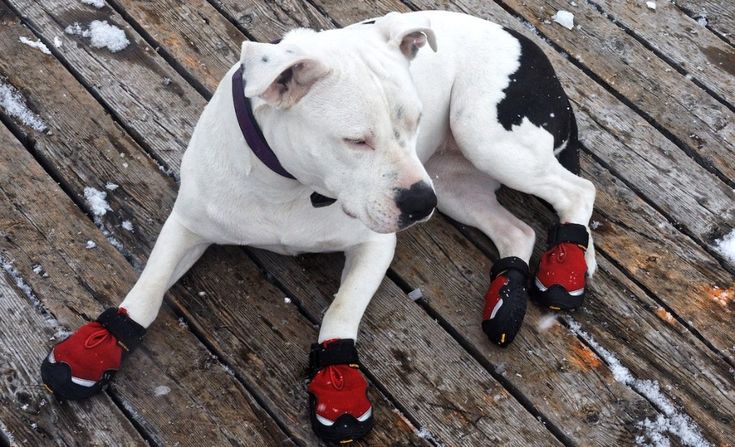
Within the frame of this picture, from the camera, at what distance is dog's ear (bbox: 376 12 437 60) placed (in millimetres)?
2312

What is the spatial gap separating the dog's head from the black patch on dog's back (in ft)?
2.52

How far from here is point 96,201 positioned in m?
3.12

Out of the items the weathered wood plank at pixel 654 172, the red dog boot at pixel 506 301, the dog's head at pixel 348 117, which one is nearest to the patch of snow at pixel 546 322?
the red dog boot at pixel 506 301

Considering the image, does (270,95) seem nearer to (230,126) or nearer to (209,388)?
(230,126)

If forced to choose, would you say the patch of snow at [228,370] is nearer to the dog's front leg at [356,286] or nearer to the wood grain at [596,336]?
the dog's front leg at [356,286]

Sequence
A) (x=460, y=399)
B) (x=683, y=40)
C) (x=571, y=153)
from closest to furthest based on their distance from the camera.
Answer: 1. (x=460, y=399)
2. (x=571, y=153)
3. (x=683, y=40)

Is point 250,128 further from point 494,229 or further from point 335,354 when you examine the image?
point 494,229

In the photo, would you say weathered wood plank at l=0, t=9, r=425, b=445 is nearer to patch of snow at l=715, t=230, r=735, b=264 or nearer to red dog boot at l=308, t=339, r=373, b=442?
red dog boot at l=308, t=339, r=373, b=442

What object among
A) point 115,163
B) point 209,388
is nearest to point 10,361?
point 209,388

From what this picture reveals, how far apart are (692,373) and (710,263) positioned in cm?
49

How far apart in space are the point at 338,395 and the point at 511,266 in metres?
0.80

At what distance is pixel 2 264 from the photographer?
293 cm

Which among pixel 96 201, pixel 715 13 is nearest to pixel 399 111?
pixel 96 201

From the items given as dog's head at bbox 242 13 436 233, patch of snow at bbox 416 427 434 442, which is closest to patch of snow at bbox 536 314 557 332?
patch of snow at bbox 416 427 434 442
